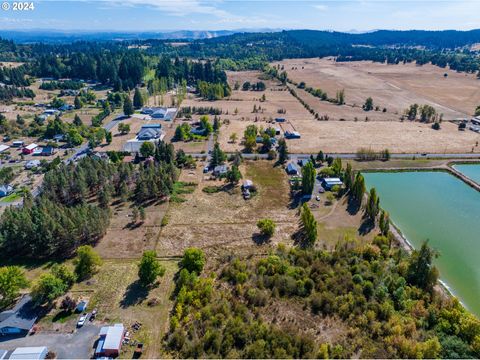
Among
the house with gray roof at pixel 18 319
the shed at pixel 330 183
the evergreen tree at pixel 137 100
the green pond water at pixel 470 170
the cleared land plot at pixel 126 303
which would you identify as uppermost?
the evergreen tree at pixel 137 100

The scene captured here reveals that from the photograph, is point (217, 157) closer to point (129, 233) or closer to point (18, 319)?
point (129, 233)

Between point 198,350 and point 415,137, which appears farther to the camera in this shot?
point 415,137

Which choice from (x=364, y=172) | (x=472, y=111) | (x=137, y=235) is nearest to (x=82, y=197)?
(x=137, y=235)

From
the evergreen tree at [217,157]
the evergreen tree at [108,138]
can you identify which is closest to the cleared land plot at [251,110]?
the evergreen tree at [217,157]

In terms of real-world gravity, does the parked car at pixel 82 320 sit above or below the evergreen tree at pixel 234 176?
below

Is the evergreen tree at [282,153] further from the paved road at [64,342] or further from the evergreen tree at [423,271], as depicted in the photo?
the paved road at [64,342]

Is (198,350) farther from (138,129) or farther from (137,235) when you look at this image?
(138,129)

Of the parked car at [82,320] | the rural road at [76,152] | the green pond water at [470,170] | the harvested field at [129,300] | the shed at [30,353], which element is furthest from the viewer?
the green pond water at [470,170]
